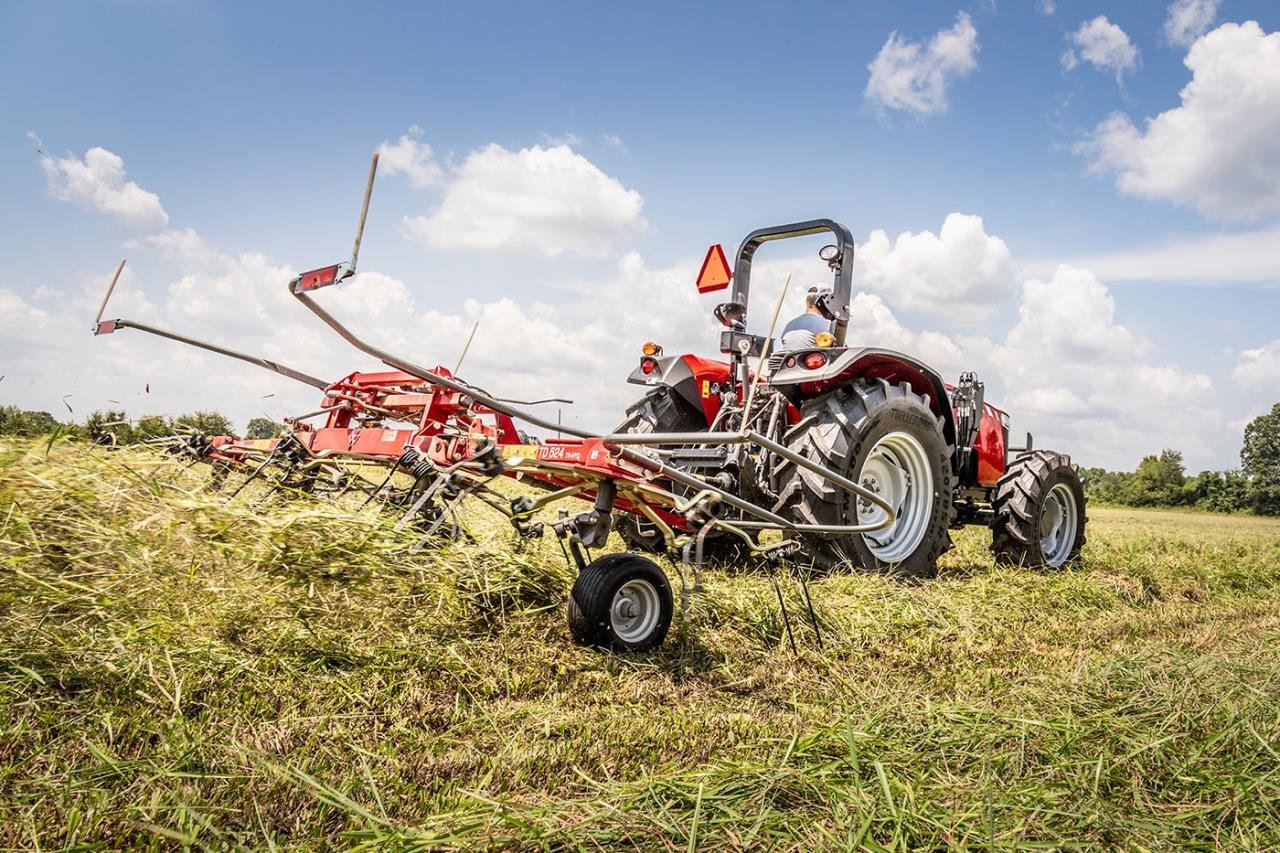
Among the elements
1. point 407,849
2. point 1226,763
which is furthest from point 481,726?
point 1226,763

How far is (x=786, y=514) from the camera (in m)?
4.55

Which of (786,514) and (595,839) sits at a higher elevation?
(786,514)

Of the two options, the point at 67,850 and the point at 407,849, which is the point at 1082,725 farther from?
the point at 67,850

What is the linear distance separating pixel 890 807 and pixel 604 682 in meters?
1.16

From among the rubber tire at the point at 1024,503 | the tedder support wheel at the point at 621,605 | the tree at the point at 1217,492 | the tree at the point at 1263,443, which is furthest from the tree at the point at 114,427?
the tree at the point at 1263,443

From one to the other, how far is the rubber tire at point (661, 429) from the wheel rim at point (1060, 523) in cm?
269

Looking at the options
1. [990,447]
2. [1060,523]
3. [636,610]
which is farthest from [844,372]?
[1060,523]

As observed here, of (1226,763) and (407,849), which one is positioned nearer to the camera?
(407,849)

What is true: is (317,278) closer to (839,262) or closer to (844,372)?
(844,372)

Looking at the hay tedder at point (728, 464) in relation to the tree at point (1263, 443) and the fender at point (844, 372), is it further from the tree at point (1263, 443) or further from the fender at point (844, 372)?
the tree at point (1263, 443)

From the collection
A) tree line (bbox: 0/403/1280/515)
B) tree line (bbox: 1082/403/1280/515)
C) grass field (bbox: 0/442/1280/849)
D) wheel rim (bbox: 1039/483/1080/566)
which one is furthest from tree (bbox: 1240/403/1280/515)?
grass field (bbox: 0/442/1280/849)

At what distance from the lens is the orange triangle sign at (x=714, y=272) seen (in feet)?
16.9

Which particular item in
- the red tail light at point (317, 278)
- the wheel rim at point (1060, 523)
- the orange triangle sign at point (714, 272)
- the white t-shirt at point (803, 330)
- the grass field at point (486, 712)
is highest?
the orange triangle sign at point (714, 272)

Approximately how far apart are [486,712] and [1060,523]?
5567 millimetres
